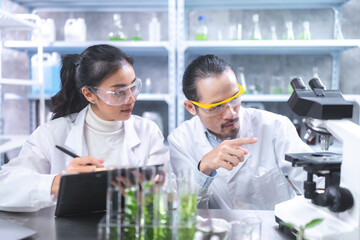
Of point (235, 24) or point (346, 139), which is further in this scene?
point (235, 24)

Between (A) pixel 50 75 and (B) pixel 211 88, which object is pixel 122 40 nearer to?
(A) pixel 50 75

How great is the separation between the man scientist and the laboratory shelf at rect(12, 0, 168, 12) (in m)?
1.76

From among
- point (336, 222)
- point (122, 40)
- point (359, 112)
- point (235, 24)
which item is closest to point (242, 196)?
point (336, 222)

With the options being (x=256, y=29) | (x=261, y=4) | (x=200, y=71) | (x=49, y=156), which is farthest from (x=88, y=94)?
(x=261, y=4)

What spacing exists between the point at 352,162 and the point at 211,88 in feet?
2.42

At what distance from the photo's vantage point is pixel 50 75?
305 centimetres

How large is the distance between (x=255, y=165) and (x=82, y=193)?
0.93m

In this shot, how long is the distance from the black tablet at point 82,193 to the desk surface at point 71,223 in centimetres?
3

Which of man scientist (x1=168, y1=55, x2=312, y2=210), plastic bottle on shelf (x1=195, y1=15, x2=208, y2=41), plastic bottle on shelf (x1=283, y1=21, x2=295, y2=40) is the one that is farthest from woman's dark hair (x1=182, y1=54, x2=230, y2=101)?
plastic bottle on shelf (x1=283, y1=21, x2=295, y2=40)

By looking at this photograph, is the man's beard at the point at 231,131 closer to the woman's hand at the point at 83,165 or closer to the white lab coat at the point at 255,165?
the white lab coat at the point at 255,165

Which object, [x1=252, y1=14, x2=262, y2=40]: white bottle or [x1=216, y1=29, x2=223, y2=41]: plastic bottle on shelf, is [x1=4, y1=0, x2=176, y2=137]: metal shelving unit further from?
[x1=252, y1=14, x2=262, y2=40]: white bottle

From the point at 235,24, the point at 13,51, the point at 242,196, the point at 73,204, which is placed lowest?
the point at 242,196

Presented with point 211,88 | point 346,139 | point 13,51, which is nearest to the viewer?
point 346,139

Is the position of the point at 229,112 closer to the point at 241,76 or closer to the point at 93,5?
the point at 241,76
